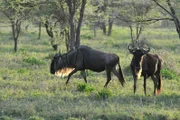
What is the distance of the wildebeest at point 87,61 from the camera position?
13.2 meters

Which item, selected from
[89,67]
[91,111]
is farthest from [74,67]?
[91,111]

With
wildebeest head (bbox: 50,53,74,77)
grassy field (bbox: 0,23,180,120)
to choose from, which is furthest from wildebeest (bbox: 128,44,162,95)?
wildebeest head (bbox: 50,53,74,77)

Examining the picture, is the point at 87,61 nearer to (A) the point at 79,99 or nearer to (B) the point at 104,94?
Result: (B) the point at 104,94

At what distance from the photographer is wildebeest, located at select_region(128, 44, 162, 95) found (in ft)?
37.6

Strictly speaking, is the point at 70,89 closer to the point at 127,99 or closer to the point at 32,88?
the point at 32,88

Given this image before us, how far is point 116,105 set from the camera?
1020cm

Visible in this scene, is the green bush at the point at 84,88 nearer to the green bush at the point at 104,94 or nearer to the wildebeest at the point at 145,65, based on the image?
the green bush at the point at 104,94

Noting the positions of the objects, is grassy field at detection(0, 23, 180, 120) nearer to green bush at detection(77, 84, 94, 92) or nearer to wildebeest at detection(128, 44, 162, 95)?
green bush at detection(77, 84, 94, 92)

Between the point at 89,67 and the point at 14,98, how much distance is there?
3.36 m

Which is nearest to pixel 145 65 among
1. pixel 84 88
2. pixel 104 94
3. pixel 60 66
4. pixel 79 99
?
pixel 104 94

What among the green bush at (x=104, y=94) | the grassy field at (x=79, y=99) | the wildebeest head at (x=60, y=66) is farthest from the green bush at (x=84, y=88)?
the wildebeest head at (x=60, y=66)

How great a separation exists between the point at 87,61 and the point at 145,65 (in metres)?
→ 2.23

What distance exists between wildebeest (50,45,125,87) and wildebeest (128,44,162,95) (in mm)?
1136

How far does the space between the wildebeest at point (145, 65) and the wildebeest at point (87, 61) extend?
1.14m
